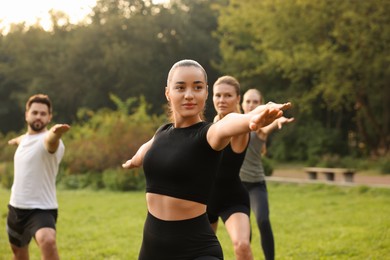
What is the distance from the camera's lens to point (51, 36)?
146 feet

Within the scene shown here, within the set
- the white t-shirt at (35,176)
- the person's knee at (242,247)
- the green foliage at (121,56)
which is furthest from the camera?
the green foliage at (121,56)

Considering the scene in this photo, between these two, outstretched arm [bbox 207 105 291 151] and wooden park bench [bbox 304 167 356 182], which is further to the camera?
wooden park bench [bbox 304 167 356 182]

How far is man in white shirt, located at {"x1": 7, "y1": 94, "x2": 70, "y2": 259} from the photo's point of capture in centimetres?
555

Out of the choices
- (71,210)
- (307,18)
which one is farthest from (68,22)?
(71,210)

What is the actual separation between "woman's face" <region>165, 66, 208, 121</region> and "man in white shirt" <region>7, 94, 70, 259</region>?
7.62 feet

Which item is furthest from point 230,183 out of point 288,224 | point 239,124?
point 288,224

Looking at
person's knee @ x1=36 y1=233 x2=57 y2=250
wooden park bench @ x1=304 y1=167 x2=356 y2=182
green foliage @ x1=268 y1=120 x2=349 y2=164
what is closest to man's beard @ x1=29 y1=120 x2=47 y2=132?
person's knee @ x1=36 y1=233 x2=57 y2=250

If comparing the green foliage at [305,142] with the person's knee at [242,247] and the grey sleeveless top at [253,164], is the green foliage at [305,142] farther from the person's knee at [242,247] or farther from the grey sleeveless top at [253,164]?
the person's knee at [242,247]

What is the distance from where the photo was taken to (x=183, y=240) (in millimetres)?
3412

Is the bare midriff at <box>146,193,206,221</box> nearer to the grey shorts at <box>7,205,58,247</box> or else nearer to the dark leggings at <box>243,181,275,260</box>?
the grey shorts at <box>7,205,58,247</box>

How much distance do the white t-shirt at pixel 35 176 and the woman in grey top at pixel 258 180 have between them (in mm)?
2357

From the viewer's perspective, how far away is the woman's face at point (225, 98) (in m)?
5.67

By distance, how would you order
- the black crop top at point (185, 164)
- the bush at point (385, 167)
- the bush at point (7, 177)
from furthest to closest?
1. the bush at point (385, 167)
2. the bush at point (7, 177)
3. the black crop top at point (185, 164)

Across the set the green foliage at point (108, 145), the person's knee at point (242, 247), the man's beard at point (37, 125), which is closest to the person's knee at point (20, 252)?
the man's beard at point (37, 125)
